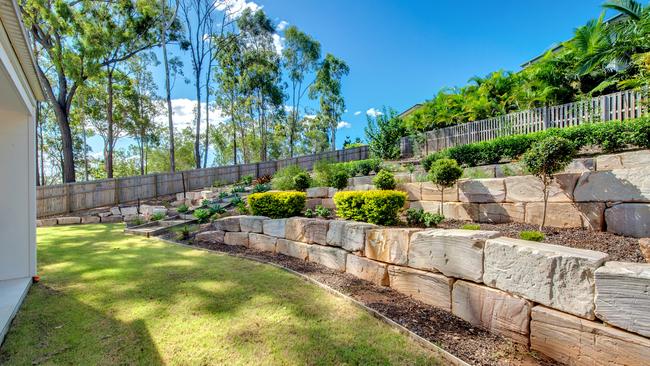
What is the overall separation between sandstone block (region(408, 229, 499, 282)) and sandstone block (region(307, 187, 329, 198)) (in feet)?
13.1

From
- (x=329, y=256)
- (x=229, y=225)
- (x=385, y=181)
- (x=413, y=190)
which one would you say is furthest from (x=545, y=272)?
(x=229, y=225)

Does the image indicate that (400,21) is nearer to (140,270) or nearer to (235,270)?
(235,270)

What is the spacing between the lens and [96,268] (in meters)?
4.17

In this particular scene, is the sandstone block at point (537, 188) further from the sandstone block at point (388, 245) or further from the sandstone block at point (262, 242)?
the sandstone block at point (262, 242)

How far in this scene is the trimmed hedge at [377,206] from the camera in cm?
412

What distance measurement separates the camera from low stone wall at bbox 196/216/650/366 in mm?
1741

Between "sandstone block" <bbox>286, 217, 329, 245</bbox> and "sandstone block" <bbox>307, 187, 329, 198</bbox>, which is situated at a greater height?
"sandstone block" <bbox>307, 187, 329, 198</bbox>

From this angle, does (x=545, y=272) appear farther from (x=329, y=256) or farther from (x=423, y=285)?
(x=329, y=256)

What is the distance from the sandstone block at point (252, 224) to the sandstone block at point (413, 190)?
2772 millimetres

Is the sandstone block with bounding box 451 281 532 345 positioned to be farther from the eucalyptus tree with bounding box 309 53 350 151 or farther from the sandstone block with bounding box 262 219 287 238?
the eucalyptus tree with bounding box 309 53 350 151

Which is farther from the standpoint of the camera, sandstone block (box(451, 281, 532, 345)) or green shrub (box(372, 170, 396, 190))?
green shrub (box(372, 170, 396, 190))

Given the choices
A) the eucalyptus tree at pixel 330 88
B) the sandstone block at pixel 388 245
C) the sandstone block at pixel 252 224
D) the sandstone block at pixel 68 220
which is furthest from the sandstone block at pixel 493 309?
the eucalyptus tree at pixel 330 88

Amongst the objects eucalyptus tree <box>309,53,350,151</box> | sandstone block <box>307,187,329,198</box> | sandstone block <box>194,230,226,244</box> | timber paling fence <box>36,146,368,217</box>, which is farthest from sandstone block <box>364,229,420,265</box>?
eucalyptus tree <box>309,53,350,151</box>

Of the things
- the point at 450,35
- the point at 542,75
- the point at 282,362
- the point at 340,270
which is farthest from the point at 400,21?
the point at 282,362
